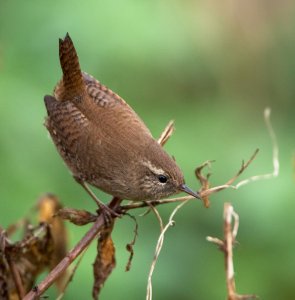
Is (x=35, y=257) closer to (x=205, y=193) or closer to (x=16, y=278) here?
(x=16, y=278)

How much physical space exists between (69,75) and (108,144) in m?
0.34

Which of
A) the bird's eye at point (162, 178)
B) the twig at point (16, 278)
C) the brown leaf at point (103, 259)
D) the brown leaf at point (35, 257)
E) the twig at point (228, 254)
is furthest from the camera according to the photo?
the bird's eye at point (162, 178)

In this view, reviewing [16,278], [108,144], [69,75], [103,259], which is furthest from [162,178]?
[16,278]

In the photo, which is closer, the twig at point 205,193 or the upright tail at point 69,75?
the twig at point 205,193

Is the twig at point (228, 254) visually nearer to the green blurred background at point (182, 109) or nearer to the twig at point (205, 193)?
the twig at point (205, 193)

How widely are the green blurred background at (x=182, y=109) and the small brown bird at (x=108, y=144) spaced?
0.64m

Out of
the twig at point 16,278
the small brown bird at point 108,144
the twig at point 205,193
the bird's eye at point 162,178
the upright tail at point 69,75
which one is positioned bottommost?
the twig at point 16,278

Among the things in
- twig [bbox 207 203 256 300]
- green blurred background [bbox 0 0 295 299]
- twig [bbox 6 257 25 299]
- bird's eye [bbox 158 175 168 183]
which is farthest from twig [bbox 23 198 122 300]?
green blurred background [bbox 0 0 295 299]

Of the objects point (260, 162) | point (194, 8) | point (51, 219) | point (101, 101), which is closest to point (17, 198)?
point (101, 101)

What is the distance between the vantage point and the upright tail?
3.17 meters

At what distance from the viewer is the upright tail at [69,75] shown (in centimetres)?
317

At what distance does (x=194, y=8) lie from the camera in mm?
6199

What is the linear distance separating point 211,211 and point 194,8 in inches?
86.4

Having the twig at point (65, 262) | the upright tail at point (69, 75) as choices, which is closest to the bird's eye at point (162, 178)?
the upright tail at point (69, 75)
